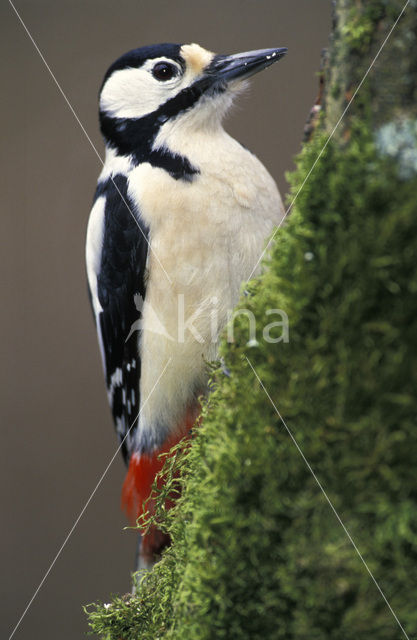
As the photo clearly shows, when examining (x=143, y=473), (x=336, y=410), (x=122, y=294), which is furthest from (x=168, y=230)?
(x=336, y=410)

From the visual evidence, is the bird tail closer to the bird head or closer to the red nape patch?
the red nape patch

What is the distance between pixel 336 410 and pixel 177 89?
1.06 metres

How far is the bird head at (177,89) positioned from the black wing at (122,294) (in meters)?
0.12

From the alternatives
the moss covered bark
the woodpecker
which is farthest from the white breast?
the moss covered bark

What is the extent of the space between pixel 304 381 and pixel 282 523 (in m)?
0.14

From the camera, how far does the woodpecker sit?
1317 millimetres

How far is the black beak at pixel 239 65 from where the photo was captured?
1.43 meters

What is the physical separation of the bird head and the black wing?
0.41 ft

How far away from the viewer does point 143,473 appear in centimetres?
153

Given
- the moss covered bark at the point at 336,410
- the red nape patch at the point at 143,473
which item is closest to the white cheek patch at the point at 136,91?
the red nape patch at the point at 143,473

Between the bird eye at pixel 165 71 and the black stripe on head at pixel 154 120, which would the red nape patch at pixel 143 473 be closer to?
the black stripe on head at pixel 154 120

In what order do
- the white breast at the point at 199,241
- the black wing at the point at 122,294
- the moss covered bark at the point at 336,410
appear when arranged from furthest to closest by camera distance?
the black wing at the point at 122,294
the white breast at the point at 199,241
the moss covered bark at the point at 336,410

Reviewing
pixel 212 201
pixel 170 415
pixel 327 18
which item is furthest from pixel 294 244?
pixel 327 18

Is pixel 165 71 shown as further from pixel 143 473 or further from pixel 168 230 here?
pixel 143 473
